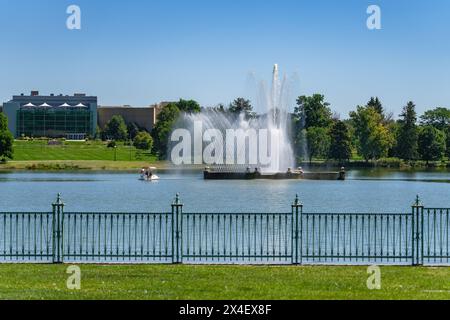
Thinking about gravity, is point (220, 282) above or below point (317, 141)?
below

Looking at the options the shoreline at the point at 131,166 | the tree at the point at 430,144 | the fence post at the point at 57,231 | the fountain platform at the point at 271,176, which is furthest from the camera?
the tree at the point at 430,144

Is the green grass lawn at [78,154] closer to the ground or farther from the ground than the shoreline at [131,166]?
farther from the ground

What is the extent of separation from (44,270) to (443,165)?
157 metres

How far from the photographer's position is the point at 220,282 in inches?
875

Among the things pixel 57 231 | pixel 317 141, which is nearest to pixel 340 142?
pixel 317 141

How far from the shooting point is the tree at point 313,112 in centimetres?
17900

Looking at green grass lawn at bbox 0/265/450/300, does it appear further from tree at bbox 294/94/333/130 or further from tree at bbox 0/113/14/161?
tree at bbox 294/94/333/130

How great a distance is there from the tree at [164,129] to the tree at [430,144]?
44061 millimetres

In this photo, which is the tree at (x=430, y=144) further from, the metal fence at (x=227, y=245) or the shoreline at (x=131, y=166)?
the metal fence at (x=227, y=245)

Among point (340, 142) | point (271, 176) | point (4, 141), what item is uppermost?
point (340, 142)

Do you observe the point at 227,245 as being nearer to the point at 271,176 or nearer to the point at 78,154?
the point at 271,176

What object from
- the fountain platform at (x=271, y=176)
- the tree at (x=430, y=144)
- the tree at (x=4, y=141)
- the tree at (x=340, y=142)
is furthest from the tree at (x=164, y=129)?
the fountain platform at (x=271, y=176)

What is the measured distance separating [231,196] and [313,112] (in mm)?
103788
